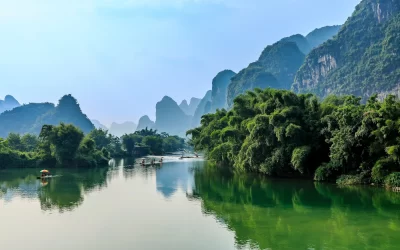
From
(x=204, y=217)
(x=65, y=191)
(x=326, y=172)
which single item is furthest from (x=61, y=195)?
(x=326, y=172)

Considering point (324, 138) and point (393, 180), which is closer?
point (393, 180)

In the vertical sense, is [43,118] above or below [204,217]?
above

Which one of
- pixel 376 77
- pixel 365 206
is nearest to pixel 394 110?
pixel 365 206

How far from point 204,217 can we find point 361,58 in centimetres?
10157

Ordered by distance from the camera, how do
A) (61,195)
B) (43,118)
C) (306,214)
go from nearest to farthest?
(306,214)
(61,195)
(43,118)

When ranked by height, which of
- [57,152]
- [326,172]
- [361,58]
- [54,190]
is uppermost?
[361,58]

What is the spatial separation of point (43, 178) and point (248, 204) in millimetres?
18544

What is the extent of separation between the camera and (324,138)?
75.0 feet

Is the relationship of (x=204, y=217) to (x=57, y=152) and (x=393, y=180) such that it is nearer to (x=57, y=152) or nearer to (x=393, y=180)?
(x=393, y=180)

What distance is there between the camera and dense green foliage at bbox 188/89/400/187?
61.9 feet

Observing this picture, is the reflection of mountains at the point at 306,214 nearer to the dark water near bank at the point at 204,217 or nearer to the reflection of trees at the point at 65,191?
the dark water near bank at the point at 204,217

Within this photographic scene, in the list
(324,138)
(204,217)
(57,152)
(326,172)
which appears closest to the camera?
(204,217)

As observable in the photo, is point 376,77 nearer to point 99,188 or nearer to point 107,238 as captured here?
point 99,188

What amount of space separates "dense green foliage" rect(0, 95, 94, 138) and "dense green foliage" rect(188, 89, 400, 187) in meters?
118
